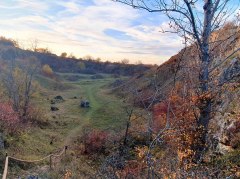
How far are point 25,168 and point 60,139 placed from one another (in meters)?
12.3

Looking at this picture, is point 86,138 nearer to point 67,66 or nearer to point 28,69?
point 28,69

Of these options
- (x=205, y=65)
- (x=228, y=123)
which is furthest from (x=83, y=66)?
(x=205, y=65)

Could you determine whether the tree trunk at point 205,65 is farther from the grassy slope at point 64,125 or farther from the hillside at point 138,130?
the grassy slope at point 64,125

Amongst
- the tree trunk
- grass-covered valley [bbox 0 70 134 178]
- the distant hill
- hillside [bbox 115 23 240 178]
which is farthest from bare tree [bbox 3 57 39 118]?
the distant hill

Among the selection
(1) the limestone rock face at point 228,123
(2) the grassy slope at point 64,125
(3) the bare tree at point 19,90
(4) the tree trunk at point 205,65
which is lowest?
(2) the grassy slope at point 64,125

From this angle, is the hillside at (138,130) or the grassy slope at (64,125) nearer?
the hillside at (138,130)

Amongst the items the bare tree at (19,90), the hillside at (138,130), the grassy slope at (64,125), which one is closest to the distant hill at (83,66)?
the hillside at (138,130)

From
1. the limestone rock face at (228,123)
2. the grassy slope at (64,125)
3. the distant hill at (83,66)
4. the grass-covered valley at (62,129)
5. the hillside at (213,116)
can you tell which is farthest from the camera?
the distant hill at (83,66)

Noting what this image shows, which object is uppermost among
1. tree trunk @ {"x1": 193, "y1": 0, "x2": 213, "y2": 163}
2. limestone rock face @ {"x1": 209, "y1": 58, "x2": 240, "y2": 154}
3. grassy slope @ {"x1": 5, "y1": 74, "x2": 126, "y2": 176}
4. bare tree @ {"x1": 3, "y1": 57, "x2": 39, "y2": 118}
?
tree trunk @ {"x1": 193, "y1": 0, "x2": 213, "y2": 163}

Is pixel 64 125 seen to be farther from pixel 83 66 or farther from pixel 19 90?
pixel 83 66

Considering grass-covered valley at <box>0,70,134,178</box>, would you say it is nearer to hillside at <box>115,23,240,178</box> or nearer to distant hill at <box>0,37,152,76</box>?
hillside at <box>115,23,240,178</box>

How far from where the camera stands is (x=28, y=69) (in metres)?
43.6

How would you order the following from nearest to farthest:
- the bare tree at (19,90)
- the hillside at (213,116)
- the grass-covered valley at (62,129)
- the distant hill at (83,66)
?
the hillside at (213,116), the grass-covered valley at (62,129), the bare tree at (19,90), the distant hill at (83,66)

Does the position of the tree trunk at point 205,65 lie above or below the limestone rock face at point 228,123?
above
